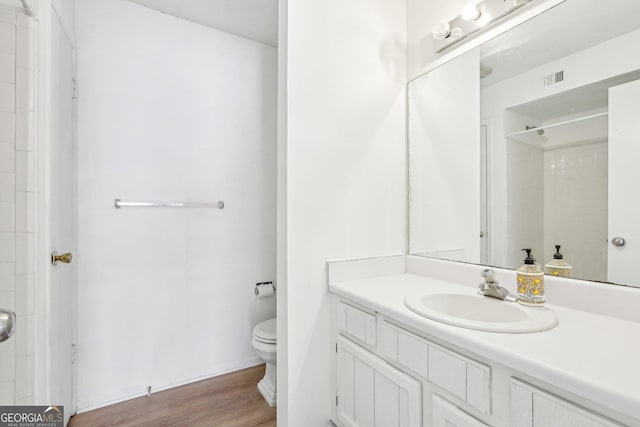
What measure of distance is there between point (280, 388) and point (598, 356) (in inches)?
47.3

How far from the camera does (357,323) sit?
1.25 meters

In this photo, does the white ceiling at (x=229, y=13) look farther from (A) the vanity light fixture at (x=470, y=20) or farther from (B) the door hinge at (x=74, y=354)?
(B) the door hinge at (x=74, y=354)

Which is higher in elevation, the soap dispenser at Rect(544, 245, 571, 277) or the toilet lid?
the soap dispenser at Rect(544, 245, 571, 277)

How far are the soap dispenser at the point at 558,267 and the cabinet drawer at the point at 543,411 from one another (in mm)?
597

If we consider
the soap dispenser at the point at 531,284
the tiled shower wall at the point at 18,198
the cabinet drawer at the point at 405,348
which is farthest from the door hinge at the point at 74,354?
the soap dispenser at the point at 531,284

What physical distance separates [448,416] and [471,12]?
5.33 ft

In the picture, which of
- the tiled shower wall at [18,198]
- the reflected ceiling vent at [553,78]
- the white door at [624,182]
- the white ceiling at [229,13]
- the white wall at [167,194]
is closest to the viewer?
the white door at [624,182]

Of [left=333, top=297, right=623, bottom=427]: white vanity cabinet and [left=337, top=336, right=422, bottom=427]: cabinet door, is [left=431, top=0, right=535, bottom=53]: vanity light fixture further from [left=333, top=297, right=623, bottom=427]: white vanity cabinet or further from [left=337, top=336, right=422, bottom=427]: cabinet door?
[left=337, top=336, right=422, bottom=427]: cabinet door

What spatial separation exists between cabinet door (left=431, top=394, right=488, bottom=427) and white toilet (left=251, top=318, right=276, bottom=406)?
3.50ft

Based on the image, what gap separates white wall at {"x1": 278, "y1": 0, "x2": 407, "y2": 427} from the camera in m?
1.35

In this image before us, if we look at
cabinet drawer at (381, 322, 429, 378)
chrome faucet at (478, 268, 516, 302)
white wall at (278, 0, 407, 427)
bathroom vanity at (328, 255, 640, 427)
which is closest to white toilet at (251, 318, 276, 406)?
white wall at (278, 0, 407, 427)

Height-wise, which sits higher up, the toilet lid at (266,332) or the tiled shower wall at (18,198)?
the tiled shower wall at (18,198)

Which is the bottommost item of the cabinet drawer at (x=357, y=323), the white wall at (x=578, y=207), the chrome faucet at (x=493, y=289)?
the cabinet drawer at (x=357, y=323)

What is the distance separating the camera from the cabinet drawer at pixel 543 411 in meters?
0.60
